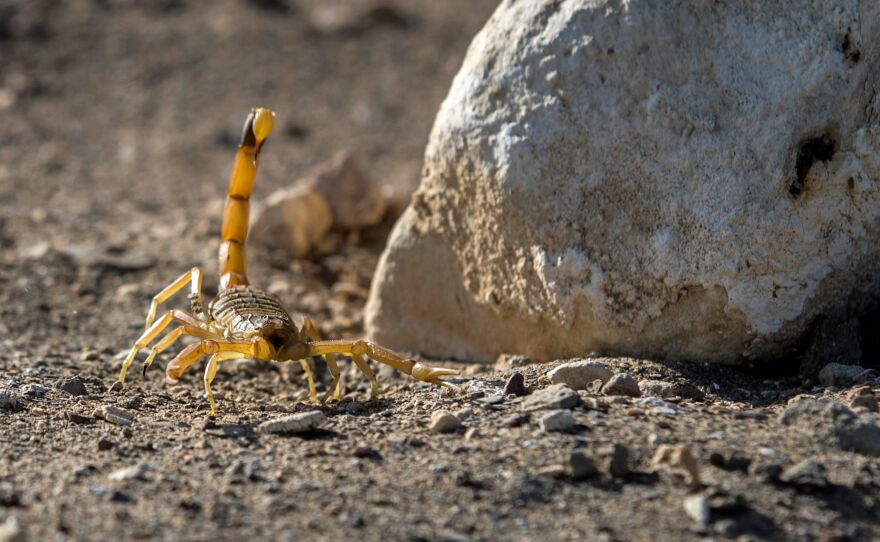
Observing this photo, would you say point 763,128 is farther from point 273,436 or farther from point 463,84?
point 273,436

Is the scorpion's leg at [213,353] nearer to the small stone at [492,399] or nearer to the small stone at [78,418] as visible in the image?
the small stone at [78,418]

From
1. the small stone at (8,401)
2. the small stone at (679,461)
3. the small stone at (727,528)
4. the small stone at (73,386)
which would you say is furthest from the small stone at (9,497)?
the small stone at (727,528)

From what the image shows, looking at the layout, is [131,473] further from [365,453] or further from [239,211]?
[239,211]

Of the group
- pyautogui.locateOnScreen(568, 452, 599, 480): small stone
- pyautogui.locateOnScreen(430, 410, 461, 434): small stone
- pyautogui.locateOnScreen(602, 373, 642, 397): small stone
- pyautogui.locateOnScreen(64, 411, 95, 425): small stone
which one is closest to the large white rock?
pyautogui.locateOnScreen(602, 373, 642, 397): small stone

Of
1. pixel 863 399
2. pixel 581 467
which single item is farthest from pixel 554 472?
pixel 863 399

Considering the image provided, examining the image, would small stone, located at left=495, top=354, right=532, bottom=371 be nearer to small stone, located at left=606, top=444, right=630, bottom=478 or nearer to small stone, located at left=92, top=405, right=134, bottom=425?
small stone, located at left=606, top=444, right=630, bottom=478

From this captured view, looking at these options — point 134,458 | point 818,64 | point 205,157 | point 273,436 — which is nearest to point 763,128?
point 818,64

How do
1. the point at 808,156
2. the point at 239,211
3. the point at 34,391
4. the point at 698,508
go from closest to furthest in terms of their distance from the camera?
the point at 698,508 → the point at 808,156 → the point at 34,391 → the point at 239,211
